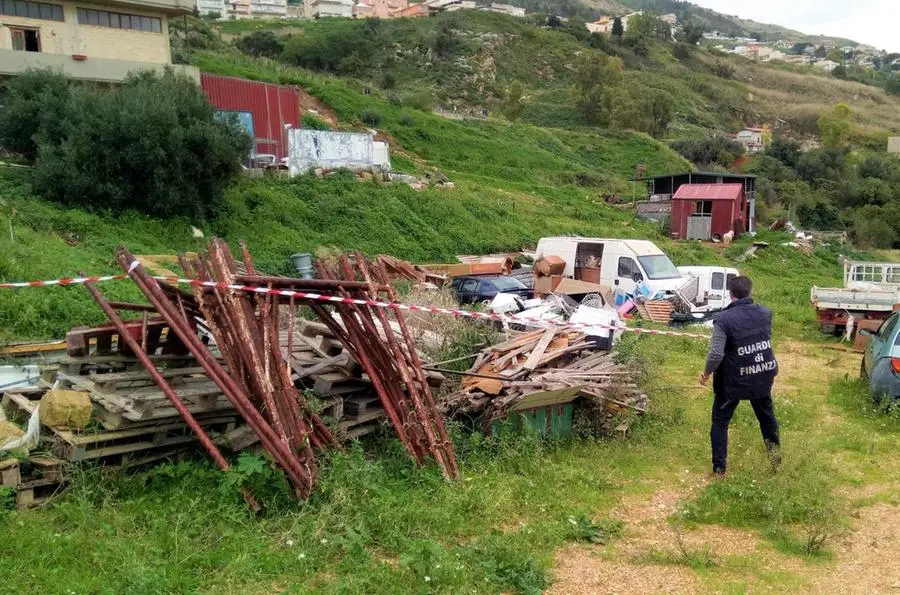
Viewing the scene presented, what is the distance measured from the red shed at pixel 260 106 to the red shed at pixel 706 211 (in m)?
19.4

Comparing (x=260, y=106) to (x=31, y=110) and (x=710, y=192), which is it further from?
(x=710, y=192)

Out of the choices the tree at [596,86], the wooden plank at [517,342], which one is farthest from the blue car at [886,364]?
the tree at [596,86]

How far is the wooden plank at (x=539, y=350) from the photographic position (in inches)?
310

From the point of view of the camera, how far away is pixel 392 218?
25.0 m

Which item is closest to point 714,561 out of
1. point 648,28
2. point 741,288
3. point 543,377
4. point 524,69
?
point 741,288

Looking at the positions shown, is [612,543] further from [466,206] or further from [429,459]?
[466,206]

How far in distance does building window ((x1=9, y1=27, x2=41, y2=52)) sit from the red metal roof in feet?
94.0

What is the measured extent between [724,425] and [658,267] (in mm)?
13242

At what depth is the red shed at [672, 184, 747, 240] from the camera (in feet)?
115

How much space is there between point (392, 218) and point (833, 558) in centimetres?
2096

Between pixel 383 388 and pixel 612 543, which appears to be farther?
pixel 383 388

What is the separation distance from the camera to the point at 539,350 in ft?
27.1

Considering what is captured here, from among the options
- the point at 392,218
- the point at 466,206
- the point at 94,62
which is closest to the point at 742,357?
the point at 392,218

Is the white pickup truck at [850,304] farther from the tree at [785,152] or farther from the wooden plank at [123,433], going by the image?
the tree at [785,152]
